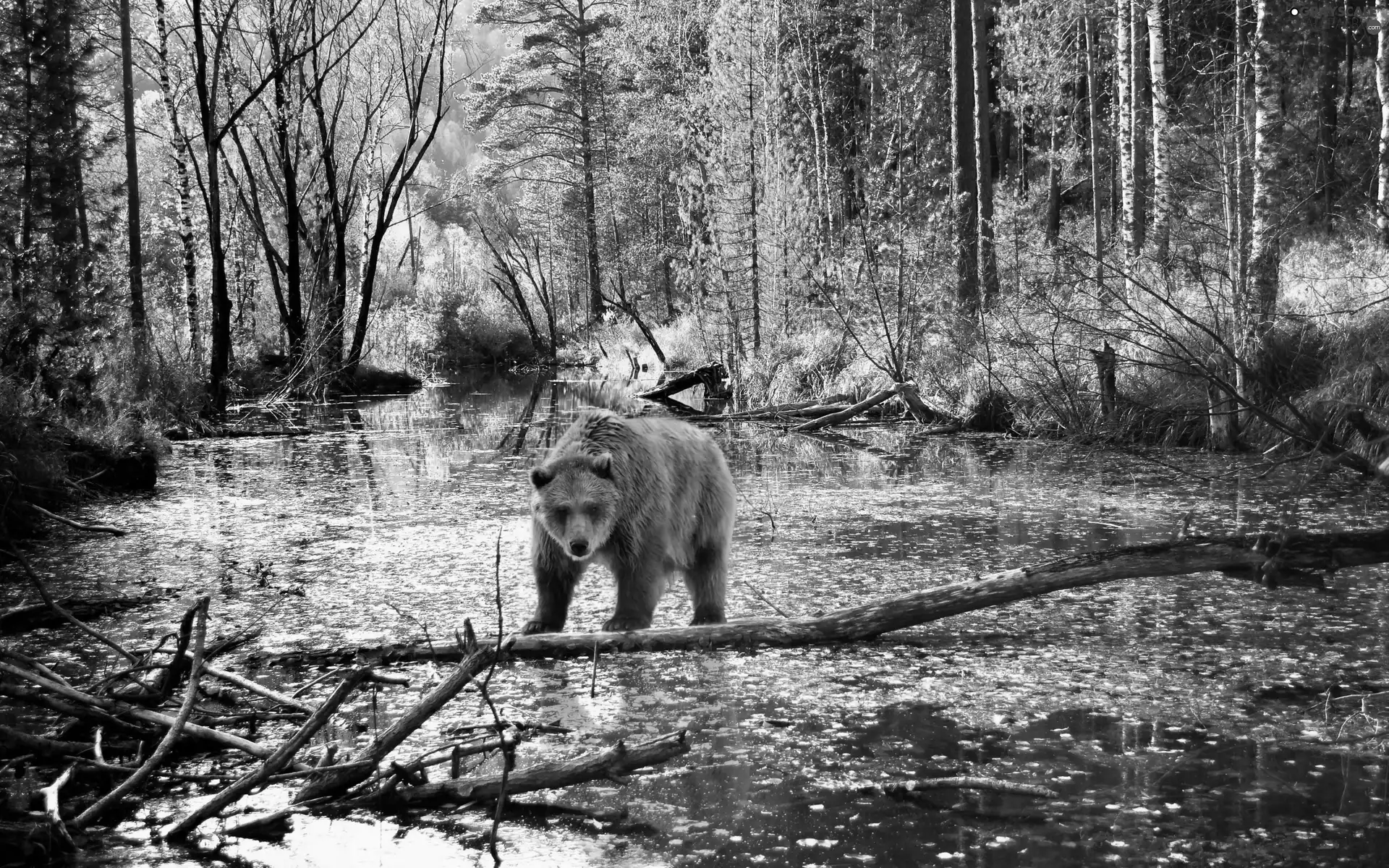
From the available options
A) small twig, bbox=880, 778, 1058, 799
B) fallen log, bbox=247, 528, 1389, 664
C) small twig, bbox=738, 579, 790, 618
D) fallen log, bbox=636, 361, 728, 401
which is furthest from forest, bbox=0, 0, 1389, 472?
small twig, bbox=738, 579, 790, 618

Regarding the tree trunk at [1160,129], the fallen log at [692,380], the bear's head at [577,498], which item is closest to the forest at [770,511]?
the tree trunk at [1160,129]

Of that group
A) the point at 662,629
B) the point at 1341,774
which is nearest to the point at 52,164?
the point at 662,629

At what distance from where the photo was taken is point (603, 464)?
562 cm

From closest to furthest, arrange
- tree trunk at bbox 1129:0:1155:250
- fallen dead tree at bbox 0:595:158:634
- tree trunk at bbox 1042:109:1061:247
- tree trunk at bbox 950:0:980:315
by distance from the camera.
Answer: fallen dead tree at bbox 0:595:158:634 → tree trunk at bbox 1129:0:1155:250 → tree trunk at bbox 950:0:980:315 → tree trunk at bbox 1042:109:1061:247

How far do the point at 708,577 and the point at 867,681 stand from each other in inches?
58.4

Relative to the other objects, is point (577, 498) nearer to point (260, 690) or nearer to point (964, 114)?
point (260, 690)

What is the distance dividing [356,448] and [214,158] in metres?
7.38

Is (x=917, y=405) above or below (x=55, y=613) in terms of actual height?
above

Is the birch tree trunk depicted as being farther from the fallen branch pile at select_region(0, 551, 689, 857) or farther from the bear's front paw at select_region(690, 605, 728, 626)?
the fallen branch pile at select_region(0, 551, 689, 857)

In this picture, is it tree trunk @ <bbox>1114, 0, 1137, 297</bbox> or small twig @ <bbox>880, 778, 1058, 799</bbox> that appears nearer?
small twig @ <bbox>880, 778, 1058, 799</bbox>

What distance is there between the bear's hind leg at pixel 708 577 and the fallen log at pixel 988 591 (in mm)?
901

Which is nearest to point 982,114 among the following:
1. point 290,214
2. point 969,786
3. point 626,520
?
point 290,214

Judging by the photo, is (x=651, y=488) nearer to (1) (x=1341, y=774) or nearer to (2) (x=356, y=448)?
(1) (x=1341, y=774)

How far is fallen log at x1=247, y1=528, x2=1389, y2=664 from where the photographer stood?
4.84 meters
